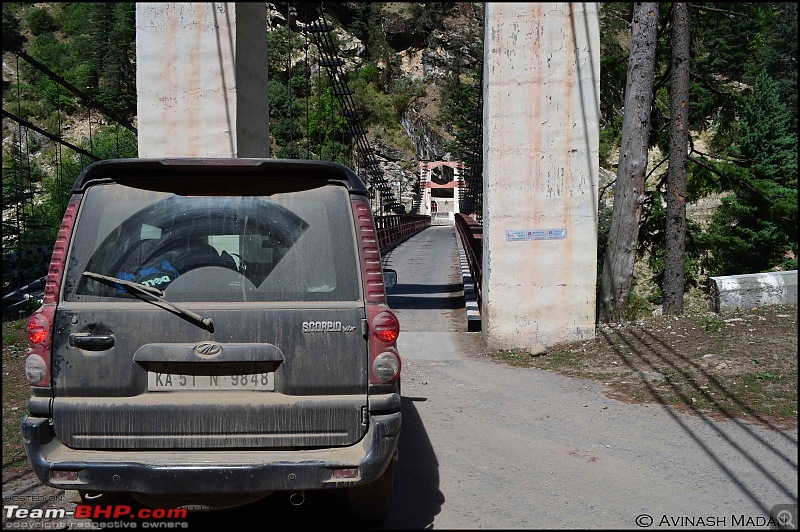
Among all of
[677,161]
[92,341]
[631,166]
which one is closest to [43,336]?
[92,341]

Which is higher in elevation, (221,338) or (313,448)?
(221,338)

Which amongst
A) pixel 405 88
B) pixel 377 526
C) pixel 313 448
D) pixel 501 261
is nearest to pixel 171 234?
pixel 313 448

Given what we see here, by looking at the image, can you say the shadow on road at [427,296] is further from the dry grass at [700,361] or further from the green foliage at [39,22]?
the green foliage at [39,22]

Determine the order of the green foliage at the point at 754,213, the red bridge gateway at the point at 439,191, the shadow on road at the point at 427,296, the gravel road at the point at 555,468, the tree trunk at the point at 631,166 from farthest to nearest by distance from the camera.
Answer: the red bridge gateway at the point at 439,191
the green foliage at the point at 754,213
the shadow on road at the point at 427,296
the tree trunk at the point at 631,166
the gravel road at the point at 555,468

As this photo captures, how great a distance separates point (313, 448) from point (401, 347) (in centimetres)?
586

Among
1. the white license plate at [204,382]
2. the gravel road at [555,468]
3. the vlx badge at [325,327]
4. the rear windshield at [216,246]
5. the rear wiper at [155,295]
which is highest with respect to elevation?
the rear windshield at [216,246]

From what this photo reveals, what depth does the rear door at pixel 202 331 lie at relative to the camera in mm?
2936

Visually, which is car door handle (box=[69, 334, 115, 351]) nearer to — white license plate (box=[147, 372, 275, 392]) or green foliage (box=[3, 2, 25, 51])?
white license plate (box=[147, 372, 275, 392])

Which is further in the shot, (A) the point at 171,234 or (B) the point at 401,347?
(B) the point at 401,347

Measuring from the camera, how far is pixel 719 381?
21.0ft

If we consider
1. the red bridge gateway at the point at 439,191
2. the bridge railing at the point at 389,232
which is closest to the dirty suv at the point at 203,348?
the bridge railing at the point at 389,232

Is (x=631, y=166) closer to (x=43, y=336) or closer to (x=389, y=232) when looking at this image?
(x=43, y=336)

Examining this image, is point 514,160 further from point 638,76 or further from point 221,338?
point 221,338

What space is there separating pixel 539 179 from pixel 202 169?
5.87 meters
